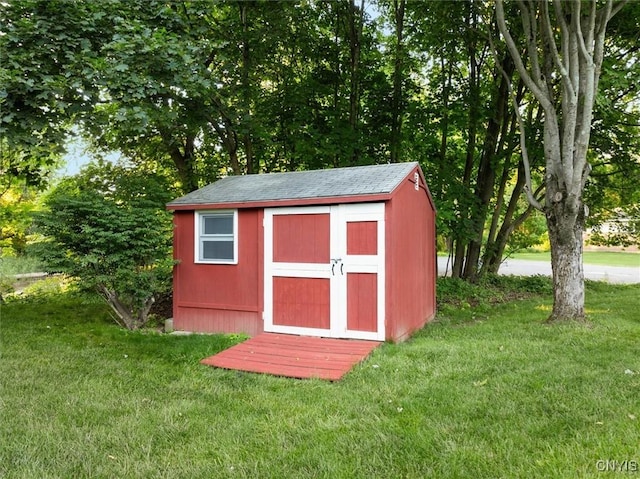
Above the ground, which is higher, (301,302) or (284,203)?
(284,203)

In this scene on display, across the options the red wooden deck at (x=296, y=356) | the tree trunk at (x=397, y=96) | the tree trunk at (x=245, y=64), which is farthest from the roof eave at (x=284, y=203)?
the tree trunk at (x=397, y=96)

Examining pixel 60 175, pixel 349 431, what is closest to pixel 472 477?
pixel 349 431

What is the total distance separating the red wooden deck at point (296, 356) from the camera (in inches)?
181

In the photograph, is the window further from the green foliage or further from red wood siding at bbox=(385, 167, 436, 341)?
red wood siding at bbox=(385, 167, 436, 341)

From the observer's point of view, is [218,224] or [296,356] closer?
[296,356]

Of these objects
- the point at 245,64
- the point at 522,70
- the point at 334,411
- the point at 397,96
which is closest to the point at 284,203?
the point at 334,411

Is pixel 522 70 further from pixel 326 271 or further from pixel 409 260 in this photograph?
pixel 326 271

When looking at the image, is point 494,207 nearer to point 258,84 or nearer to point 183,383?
point 258,84

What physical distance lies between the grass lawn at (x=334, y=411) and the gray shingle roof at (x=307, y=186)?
2.17 meters

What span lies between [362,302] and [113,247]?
3.88 meters

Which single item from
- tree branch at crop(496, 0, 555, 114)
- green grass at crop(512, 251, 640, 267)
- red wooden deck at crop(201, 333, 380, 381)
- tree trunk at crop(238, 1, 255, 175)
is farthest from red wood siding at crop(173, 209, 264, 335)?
green grass at crop(512, 251, 640, 267)

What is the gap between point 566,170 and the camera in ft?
21.1

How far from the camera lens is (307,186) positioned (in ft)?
21.6

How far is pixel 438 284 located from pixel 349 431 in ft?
25.5
